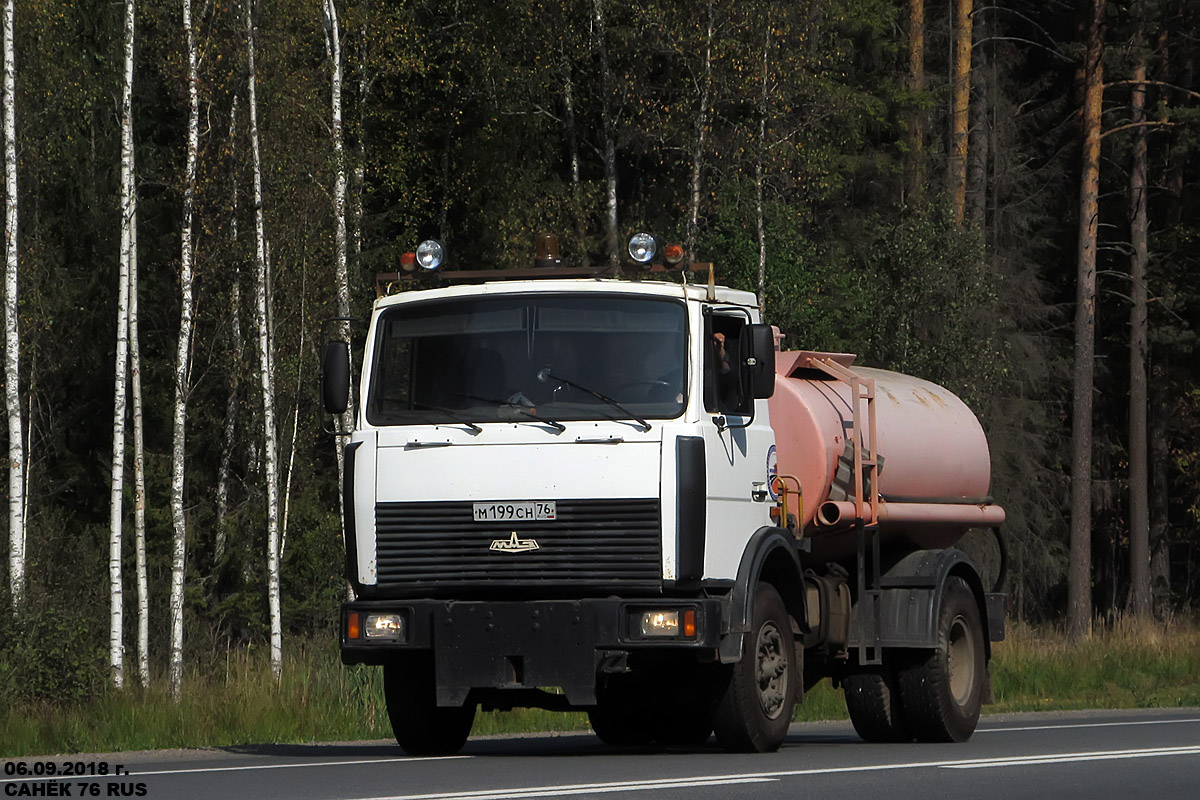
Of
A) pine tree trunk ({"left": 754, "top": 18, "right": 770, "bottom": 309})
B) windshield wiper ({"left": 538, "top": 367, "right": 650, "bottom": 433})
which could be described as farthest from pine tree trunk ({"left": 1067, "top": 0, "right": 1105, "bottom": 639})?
windshield wiper ({"left": 538, "top": 367, "right": 650, "bottom": 433})

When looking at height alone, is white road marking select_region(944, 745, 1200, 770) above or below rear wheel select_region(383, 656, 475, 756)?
below

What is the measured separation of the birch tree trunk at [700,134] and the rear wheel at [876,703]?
16814 mm

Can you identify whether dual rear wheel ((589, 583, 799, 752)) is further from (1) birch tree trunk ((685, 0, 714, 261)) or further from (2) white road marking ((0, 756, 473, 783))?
(1) birch tree trunk ((685, 0, 714, 261))

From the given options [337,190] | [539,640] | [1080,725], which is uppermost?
[337,190]

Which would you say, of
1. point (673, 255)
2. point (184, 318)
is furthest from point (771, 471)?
point (184, 318)

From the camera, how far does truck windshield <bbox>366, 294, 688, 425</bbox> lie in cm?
1180

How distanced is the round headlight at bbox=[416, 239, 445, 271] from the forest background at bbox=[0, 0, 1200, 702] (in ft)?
43.5

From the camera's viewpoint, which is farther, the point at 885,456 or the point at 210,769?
the point at 885,456

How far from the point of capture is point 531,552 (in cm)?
1157

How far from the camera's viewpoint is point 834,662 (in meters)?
14.4

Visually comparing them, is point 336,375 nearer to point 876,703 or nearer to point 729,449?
point 729,449

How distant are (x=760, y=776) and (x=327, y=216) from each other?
2139 cm

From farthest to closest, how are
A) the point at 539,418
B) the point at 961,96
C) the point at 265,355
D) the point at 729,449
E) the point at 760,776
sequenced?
the point at 961,96 → the point at 265,355 → the point at 729,449 → the point at 539,418 → the point at 760,776

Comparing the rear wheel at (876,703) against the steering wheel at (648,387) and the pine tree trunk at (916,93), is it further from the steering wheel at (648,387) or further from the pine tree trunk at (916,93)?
the pine tree trunk at (916,93)
